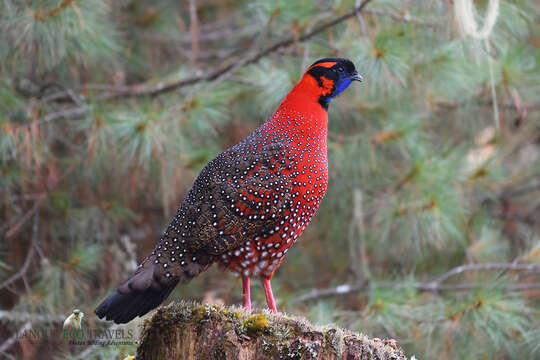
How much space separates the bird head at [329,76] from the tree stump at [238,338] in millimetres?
1336

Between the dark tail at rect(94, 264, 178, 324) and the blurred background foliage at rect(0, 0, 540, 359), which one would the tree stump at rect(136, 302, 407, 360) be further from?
the blurred background foliage at rect(0, 0, 540, 359)

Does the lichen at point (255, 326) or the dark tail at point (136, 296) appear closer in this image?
the lichen at point (255, 326)

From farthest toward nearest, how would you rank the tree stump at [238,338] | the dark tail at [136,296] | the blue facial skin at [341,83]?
the blue facial skin at [341,83], the dark tail at [136,296], the tree stump at [238,338]

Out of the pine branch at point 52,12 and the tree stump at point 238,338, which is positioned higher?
the pine branch at point 52,12

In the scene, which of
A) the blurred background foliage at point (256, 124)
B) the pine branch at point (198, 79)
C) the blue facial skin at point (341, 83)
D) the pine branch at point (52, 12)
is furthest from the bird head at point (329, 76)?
the pine branch at point (52, 12)

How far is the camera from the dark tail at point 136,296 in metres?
2.83

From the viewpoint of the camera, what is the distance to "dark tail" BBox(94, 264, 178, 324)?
9.28 feet

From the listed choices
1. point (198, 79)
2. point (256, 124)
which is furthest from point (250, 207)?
point (256, 124)

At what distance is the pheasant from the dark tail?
0.01m

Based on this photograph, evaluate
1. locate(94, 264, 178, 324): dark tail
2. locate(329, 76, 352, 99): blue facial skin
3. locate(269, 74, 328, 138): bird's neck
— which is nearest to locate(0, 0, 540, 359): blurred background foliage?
locate(94, 264, 178, 324): dark tail

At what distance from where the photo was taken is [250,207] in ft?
10.3

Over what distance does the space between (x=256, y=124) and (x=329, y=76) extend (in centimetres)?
272

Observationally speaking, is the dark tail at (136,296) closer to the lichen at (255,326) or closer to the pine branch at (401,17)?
the lichen at (255,326)

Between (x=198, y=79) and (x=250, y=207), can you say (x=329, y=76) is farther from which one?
(x=198, y=79)
